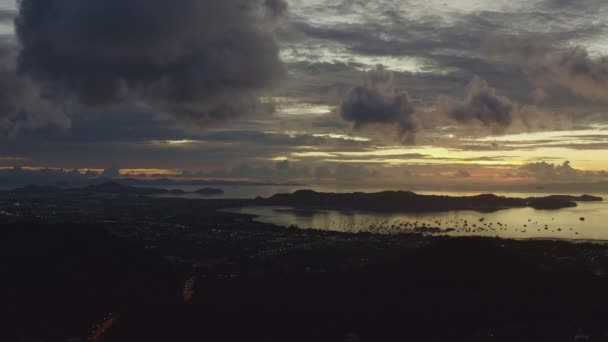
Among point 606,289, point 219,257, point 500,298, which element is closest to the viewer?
point 500,298

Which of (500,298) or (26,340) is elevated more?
(500,298)

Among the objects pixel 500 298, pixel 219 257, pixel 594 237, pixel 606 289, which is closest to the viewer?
pixel 500 298

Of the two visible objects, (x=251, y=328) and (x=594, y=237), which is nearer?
(x=251, y=328)

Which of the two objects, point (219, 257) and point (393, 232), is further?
point (393, 232)

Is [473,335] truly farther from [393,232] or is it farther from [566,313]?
[393,232]

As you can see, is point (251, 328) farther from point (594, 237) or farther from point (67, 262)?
point (594, 237)

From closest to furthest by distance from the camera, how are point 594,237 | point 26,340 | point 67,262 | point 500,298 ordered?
point 26,340
point 500,298
point 67,262
point 594,237

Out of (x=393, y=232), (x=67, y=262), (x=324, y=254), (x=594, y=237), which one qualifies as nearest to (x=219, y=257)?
(x=324, y=254)

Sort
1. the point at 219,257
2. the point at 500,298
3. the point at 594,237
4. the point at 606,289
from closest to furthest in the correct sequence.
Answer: the point at 500,298, the point at 606,289, the point at 219,257, the point at 594,237

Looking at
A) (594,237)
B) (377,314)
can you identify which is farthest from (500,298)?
(594,237)
